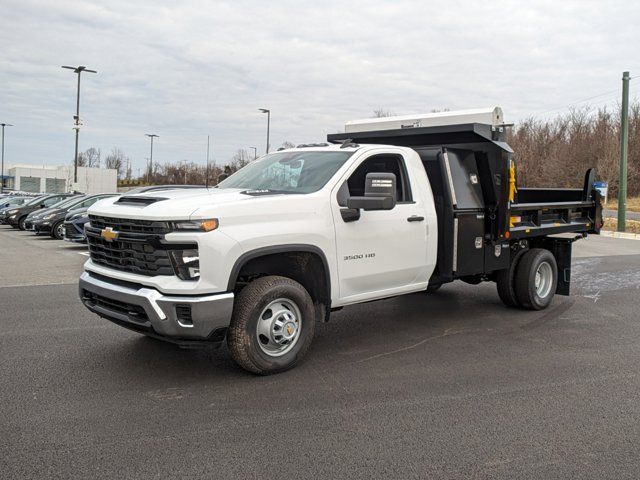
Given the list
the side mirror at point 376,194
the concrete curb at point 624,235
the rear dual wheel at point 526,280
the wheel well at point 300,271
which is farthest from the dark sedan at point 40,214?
the concrete curb at point 624,235

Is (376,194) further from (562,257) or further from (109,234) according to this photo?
(562,257)

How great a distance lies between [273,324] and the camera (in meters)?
4.89

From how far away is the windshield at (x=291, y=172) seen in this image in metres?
5.54

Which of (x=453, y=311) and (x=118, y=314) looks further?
(x=453, y=311)

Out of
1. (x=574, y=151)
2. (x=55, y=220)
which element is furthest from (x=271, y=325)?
(x=574, y=151)

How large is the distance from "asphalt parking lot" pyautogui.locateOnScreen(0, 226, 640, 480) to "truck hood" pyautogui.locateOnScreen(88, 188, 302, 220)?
138 centimetres

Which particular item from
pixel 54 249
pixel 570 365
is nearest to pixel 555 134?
pixel 54 249

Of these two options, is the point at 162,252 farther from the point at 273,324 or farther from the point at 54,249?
the point at 54,249

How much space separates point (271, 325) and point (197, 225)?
107 centimetres

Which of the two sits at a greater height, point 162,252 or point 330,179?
point 330,179

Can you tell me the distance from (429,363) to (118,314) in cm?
280

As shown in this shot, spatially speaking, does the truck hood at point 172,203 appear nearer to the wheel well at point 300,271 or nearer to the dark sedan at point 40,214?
the wheel well at point 300,271

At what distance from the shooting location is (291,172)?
19.1 feet

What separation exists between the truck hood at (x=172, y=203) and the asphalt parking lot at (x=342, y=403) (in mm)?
1385
